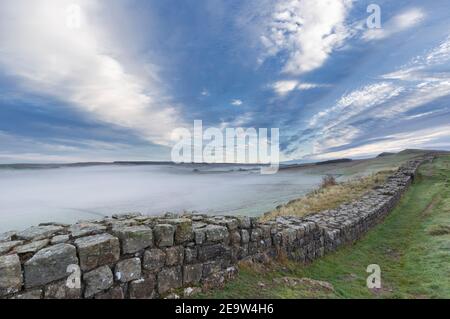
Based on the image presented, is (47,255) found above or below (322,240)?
above

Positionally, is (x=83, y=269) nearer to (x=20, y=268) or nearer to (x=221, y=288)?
(x=20, y=268)

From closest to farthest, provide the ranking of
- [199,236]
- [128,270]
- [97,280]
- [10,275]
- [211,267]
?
[10,275]
[97,280]
[128,270]
[199,236]
[211,267]

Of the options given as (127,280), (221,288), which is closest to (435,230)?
(221,288)

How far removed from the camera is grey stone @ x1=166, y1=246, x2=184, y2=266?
198 inches

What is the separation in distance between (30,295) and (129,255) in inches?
53.4

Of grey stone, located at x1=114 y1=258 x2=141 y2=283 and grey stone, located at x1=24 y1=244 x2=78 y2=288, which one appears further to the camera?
grey stone, located at x1=114 y1=258 x2=141 y2=283

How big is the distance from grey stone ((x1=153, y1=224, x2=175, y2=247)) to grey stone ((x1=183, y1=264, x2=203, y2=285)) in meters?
0.61

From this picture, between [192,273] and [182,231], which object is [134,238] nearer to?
[182,231]

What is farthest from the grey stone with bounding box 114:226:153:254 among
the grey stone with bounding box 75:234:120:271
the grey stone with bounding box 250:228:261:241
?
the grey stone with bounding box 250:228:261:241

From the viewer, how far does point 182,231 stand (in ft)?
17.3

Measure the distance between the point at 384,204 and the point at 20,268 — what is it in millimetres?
16848

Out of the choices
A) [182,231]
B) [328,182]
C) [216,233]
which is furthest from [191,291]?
[328,182]

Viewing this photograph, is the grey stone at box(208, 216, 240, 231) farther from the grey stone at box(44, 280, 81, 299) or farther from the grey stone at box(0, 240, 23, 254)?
the grey stone at box(0, 240, 23, 254)
